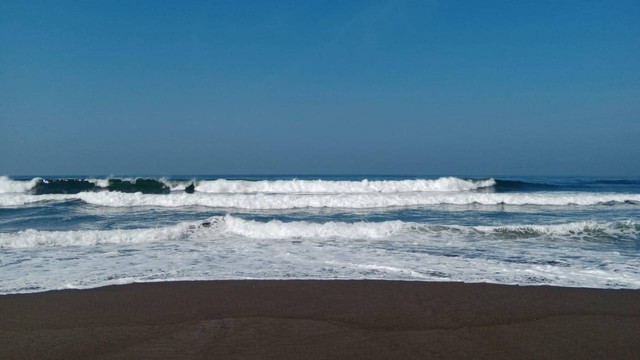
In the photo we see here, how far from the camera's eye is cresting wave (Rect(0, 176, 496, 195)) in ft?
77.8

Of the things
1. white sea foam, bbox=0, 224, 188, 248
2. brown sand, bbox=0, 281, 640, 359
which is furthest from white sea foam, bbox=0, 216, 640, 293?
brown sand, bbox=0, 281, 640, 359

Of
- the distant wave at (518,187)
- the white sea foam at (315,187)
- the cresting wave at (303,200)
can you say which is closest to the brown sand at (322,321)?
the cresting wave at (303,200)

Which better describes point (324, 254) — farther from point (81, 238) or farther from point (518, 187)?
point (518, 187)

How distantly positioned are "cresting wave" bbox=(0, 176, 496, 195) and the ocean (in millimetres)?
6894

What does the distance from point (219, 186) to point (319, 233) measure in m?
15.8

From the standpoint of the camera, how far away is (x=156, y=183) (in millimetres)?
25406

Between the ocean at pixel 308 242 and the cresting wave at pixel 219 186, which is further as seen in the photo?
the cresting wave at pixel 219 186

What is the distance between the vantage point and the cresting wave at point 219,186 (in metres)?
23.7

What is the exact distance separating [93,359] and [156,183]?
77.5 feet

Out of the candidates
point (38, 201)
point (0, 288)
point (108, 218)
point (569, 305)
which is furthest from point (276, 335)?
point (38, 201)

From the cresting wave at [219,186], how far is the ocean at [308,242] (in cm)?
689

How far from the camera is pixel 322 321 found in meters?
4.07

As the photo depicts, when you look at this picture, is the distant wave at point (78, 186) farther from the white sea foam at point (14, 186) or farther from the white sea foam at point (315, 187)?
the white sea foam at point (315, 187)

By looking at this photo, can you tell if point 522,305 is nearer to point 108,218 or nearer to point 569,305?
point 569,305
